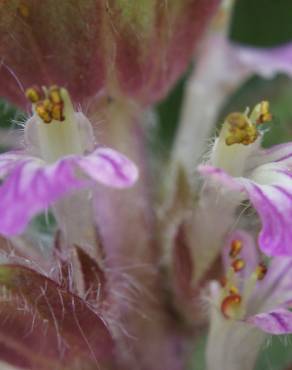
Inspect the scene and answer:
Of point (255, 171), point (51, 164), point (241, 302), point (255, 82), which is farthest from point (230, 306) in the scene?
point (255, 82)

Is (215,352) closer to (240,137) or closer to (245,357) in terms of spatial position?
(245,357)

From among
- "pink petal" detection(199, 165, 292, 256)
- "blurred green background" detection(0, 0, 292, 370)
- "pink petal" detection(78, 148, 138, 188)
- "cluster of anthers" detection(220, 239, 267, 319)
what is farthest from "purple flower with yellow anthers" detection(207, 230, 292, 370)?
"blurred green background" detection(0, 0, 292, 370)

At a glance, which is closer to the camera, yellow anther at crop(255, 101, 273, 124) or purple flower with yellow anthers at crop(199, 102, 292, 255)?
purple flower with yellow anthers at crop(199, 102, 292, 255)

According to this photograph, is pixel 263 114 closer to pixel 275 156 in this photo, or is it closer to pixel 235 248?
pixel 275 156

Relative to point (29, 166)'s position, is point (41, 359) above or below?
below

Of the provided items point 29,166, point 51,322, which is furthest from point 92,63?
point 51,322

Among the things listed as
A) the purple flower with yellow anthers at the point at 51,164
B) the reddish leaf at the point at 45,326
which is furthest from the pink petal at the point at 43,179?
the reddish leaf at the point at 45,326

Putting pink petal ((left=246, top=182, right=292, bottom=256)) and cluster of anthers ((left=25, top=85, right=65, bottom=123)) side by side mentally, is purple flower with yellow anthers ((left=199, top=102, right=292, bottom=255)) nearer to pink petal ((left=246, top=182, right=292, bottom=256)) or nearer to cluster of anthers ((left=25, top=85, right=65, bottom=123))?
pink petal ((left=246, top=182, right=292, bottom=256))
